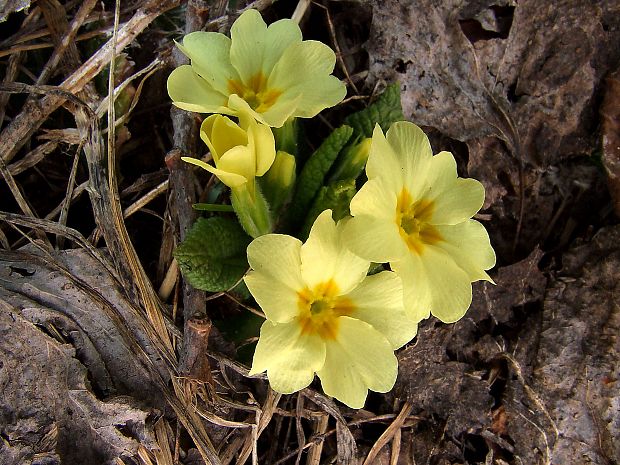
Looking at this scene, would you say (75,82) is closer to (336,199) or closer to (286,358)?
(336,199)

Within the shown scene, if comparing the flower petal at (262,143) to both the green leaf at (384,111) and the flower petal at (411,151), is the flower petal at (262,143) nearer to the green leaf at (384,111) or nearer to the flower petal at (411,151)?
the flower petal at (411,151)

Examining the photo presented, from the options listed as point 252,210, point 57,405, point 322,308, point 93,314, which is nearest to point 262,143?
point 252,210

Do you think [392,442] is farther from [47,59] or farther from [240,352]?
[47,59]

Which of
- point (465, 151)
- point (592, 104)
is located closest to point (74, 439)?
point (465, 151)

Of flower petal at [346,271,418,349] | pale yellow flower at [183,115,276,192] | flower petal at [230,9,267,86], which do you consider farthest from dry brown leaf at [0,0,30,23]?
flower petal at [346,271,418,349]

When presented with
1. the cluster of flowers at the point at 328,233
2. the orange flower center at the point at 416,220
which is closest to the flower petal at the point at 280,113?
the cluster of flowers at the point at 328,233

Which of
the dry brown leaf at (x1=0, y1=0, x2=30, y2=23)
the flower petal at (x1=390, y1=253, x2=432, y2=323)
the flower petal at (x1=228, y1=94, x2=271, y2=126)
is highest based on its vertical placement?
the dry brown leaf at (x1=0, y1=0, x2=30, y2=23)

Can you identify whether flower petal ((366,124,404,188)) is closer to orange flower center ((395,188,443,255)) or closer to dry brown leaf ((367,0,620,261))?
orange flower center ((395,188,443,255))
